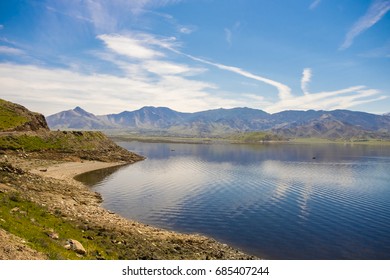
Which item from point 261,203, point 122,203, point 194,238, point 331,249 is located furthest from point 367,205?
point 122,203

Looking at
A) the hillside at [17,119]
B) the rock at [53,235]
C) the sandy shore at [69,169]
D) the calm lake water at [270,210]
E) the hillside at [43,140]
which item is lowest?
the calm lake water at [270,210]

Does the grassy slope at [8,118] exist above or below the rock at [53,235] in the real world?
above

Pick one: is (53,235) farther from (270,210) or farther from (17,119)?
(17,119)

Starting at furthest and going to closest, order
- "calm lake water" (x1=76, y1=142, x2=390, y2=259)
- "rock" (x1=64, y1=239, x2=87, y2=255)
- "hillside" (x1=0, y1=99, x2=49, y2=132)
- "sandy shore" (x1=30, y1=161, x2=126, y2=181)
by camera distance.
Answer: "hillside" (x1=0, y1=99, x2=49, y2=132) < "sandy shore" (x1=30, y1=161, x2=126, y2=181) < "calm lake water" (x1=76, y1=142, x2=390, y2=259) < "rock" (x1=64, y1=239, x2=87, y2=255)

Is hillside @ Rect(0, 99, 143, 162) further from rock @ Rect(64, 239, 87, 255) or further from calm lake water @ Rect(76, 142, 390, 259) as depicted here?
rock @ Rect(64, 239, 87, 255)

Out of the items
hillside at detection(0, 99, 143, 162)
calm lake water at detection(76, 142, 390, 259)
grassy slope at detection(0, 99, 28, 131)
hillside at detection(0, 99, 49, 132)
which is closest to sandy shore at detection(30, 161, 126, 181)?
calm lake water at detection(76, 142, 390, 259)

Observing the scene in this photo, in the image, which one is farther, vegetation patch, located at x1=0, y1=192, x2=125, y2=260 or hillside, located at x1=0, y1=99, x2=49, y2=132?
hillside, located at x1=0, y1=99, x2=49, y2=132

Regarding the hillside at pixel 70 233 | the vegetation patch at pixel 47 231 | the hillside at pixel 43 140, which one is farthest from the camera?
the hillside at pixel 43 140

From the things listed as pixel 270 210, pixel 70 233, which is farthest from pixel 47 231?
pixel 270 210

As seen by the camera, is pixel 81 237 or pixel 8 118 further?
pixel 8 118

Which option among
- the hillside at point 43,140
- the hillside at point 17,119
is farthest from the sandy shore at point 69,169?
the hillside at point 17,119

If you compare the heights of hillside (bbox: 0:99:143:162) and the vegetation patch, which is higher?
hillside (bbox: 0:99:143:162)

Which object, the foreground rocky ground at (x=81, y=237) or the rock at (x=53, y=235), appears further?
the rock at (x=53, y=235)

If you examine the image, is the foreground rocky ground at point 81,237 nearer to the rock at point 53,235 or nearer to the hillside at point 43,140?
the rock at point 53,235
